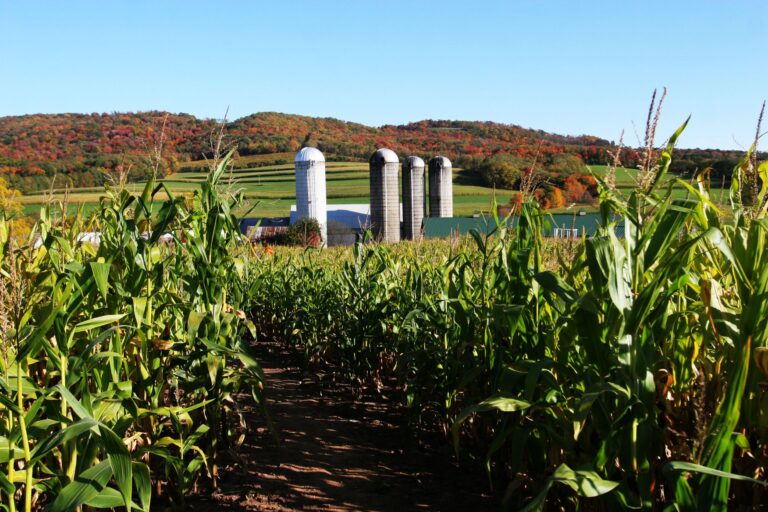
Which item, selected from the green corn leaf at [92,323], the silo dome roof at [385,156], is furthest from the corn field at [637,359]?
the silo dome roof at [385,156]

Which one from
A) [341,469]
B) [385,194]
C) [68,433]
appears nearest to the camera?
[68,433]

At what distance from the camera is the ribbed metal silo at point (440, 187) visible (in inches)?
1257

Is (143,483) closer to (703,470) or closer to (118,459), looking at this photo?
(118,459)

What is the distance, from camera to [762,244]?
2.36m

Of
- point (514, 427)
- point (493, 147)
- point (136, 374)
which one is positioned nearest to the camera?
point (514, 427)

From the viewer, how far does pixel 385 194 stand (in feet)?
95.8

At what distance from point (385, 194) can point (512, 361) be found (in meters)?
26.1

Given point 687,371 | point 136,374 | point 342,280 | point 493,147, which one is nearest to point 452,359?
point 687,371

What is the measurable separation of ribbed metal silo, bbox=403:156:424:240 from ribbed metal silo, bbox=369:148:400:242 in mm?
1471

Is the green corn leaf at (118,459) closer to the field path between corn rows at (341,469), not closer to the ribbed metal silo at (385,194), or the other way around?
the field path between corn rows at (341,469)

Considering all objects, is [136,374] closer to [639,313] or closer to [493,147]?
[639,313]

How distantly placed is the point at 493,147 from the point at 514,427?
65.8m

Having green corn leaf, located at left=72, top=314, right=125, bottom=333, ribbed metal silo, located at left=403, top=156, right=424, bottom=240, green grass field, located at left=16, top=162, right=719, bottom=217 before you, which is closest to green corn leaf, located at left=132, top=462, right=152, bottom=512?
green corn leaf, located at left=72, top=314, right=125, bottom=333

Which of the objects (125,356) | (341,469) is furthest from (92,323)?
(341,469)
